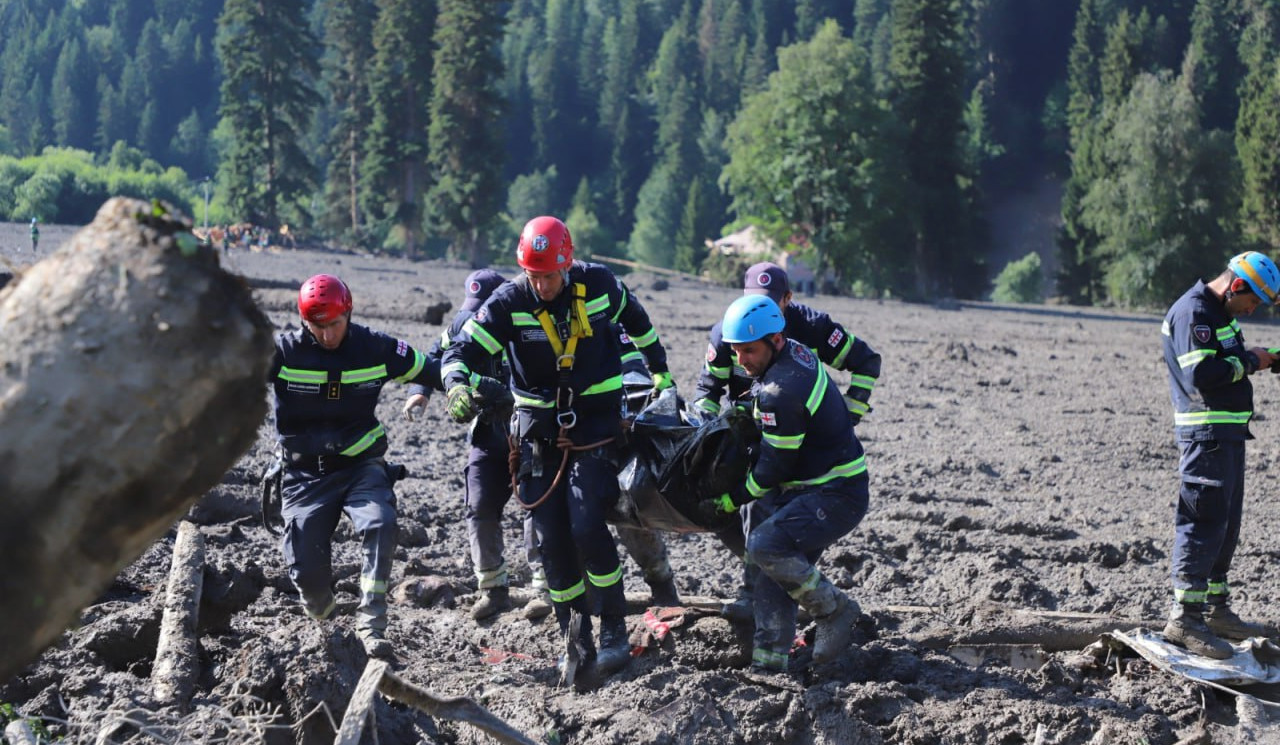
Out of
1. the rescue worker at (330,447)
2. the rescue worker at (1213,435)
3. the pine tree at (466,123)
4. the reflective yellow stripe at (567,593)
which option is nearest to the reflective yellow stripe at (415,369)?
the rescue worker at (330,447)

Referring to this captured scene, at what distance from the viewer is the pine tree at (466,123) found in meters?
55.0

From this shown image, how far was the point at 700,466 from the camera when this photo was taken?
6594 millimetres

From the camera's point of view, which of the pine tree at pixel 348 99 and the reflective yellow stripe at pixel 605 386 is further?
the pine tree at pixel 348 99

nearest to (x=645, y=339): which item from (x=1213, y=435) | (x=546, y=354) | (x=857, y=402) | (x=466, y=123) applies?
(x=546, y=354)

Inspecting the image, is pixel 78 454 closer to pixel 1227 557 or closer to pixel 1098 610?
pixel 1227 557

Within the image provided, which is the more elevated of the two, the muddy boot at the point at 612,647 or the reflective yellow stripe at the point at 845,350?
the reflective yellow stripe at the point at 845,350

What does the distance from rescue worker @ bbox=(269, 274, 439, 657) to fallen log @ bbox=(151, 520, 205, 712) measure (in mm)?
585

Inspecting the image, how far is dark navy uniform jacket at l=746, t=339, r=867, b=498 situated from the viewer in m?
6.15

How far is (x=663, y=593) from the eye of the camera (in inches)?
287

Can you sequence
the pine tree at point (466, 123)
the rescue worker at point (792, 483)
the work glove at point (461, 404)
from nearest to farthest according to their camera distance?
the rescue worker at point (792, 483), the work glove at point (461, 404), the pine tree at point (466, 123)

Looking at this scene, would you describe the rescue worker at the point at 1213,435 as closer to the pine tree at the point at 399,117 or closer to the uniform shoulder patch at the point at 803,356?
the uniform shoulder patch at the point at 803,356

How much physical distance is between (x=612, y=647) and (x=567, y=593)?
0.36 m


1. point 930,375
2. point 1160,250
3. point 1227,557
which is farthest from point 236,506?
point 1160,250

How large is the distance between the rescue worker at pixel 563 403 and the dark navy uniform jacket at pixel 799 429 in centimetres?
80
